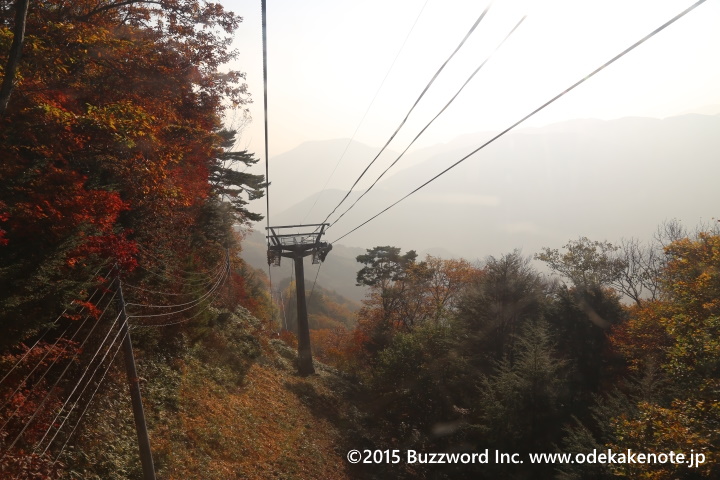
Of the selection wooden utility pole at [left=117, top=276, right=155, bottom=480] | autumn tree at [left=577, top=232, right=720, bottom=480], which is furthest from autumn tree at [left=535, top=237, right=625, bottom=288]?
wooden utility pole at [left=117, top=276, right=155, bottom=480]

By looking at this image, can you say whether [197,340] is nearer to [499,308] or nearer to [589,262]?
[499,308]

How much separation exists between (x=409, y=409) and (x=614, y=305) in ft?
49.2

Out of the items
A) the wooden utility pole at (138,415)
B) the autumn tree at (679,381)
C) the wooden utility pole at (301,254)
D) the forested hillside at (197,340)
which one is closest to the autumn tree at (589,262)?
the forested hillside at (197,340)

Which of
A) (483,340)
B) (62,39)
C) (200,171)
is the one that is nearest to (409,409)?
(483,340)

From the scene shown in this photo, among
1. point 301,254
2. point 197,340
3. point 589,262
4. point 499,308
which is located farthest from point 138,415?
point 589,262

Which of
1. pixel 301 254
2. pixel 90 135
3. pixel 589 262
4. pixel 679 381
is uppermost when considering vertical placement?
pixel 90 135

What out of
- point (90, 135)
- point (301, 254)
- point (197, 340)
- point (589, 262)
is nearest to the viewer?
point (90, 135)

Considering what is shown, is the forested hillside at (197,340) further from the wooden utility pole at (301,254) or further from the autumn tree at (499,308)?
the wooden utility pole at (301,254)

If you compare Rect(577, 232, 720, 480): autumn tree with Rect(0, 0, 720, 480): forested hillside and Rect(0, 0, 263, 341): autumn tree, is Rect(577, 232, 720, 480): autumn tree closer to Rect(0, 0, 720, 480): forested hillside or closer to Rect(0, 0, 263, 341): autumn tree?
Rect(0, 0, 720, 480): forested hillside

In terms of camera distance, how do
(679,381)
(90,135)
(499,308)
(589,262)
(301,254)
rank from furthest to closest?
(589,262), (301,254), (499,308), (679,381), (90,135)

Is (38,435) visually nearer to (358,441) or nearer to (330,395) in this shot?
(358,441)

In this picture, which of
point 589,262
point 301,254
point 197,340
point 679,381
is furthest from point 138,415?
point 589,262

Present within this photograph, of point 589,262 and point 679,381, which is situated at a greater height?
point 589,262

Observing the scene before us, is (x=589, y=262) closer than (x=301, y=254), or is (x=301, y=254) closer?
(x=301, y=254)
